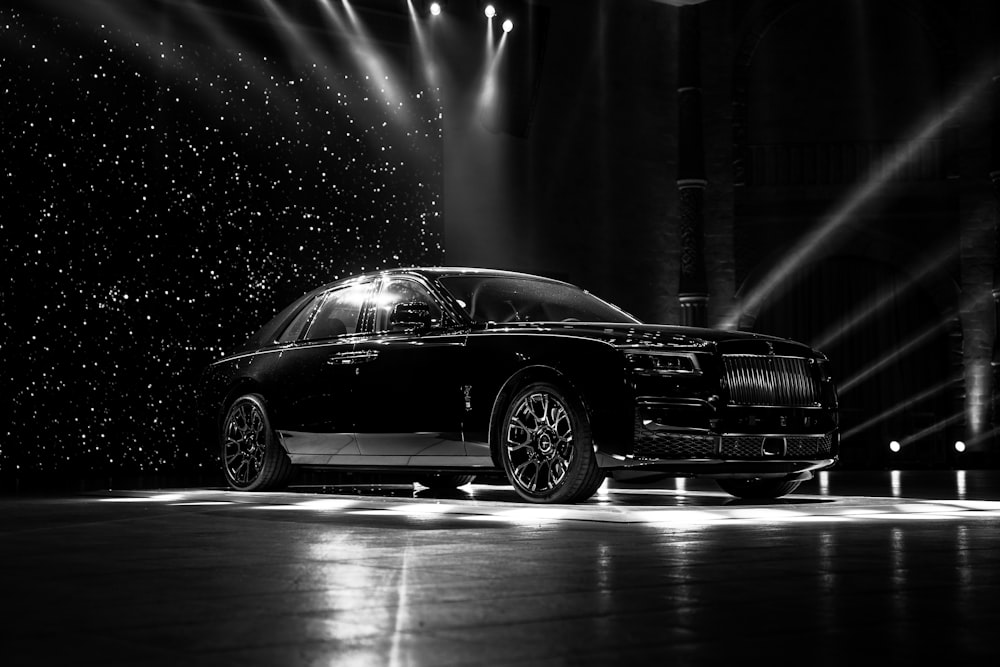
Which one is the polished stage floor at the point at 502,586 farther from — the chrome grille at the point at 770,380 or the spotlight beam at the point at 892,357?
the spotlight beam at the point at 892,357

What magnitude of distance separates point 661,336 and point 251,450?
3.57 metres

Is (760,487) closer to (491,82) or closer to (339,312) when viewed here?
(339,312)

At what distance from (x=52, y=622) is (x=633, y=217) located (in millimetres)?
19715

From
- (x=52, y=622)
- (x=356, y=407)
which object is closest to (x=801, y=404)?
(x=356, y=407)

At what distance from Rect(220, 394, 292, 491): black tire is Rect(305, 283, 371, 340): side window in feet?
2.14

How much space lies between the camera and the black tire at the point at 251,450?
407 inches

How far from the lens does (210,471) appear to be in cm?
1354

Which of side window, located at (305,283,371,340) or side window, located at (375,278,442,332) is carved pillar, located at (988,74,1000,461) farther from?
side window, located at (375,278,442,332)

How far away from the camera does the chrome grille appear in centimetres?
837

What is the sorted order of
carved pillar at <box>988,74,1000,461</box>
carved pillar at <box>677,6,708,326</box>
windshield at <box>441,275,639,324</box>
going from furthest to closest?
carved pillar at <box>677,6,708,326</box>
carved pillar at <box>988,74,1000,461</box>
windshield at <box>441,275,639,324</box>

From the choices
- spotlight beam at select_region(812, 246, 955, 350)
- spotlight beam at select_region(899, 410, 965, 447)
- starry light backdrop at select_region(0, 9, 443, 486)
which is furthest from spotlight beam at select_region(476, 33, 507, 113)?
spotlight beam at select_region(899, 410, 965, 447)

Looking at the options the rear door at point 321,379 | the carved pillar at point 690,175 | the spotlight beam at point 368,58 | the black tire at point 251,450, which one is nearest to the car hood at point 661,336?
the rear door at point 321,379

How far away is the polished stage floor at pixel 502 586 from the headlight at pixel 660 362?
2.62ft

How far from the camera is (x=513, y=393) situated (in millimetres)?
8617
